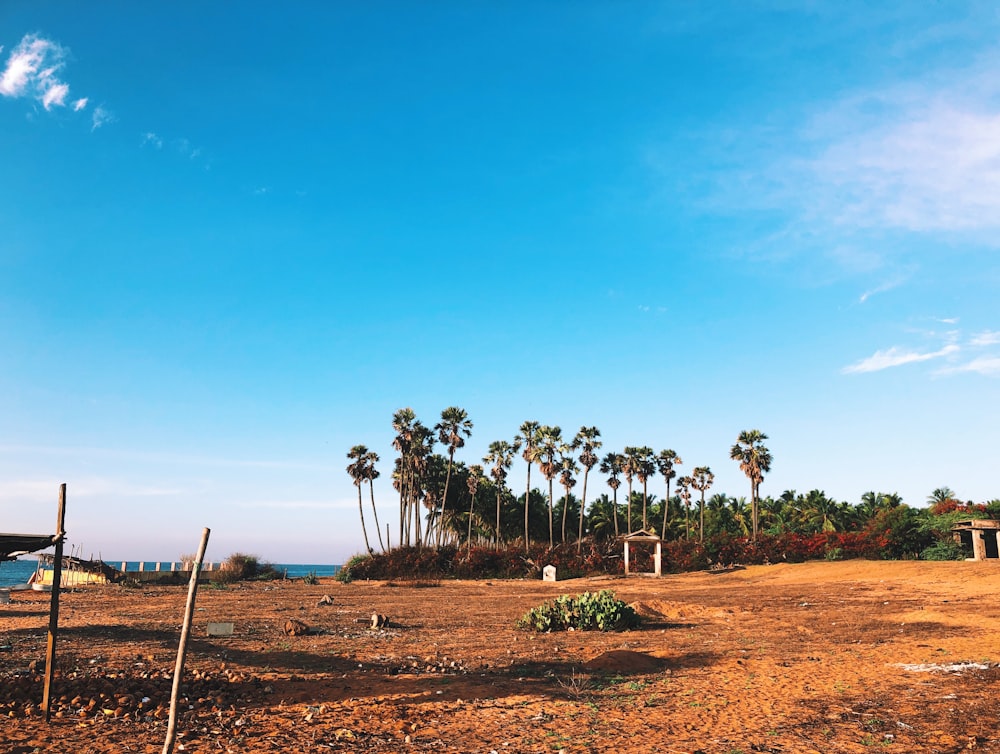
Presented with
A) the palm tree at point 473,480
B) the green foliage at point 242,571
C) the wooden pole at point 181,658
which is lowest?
the green foliage at point 242,571

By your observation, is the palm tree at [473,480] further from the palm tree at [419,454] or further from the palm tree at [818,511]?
the palm tree at [818,511]

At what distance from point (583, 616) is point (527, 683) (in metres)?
8.57

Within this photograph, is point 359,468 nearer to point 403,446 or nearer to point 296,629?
point 403,446

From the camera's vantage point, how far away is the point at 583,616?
21203 mm

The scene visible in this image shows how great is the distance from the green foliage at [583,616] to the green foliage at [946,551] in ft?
102

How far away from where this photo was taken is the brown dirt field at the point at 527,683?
31.1 ft

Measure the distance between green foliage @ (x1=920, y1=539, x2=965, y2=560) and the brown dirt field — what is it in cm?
1959

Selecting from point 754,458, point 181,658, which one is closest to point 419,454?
point 754,458

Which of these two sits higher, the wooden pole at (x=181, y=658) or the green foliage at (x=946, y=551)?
the wooden pole at (x=181, y=658)

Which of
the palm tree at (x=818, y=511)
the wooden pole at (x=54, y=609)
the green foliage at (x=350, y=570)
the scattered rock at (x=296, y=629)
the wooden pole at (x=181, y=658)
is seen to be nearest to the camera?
the wooden pole at (x=181, y=658)

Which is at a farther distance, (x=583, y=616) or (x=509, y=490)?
(x=509, y=490)

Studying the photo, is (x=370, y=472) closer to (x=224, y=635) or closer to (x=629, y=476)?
(x=629, y=476)

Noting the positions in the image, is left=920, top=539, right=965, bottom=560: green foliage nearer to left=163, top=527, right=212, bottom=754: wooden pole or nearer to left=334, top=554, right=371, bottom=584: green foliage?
left=334, top=554, right=371, bottom=584: green foliage

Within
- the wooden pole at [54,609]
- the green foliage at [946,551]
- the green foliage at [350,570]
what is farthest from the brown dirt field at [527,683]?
the green foliage at [350,570]
